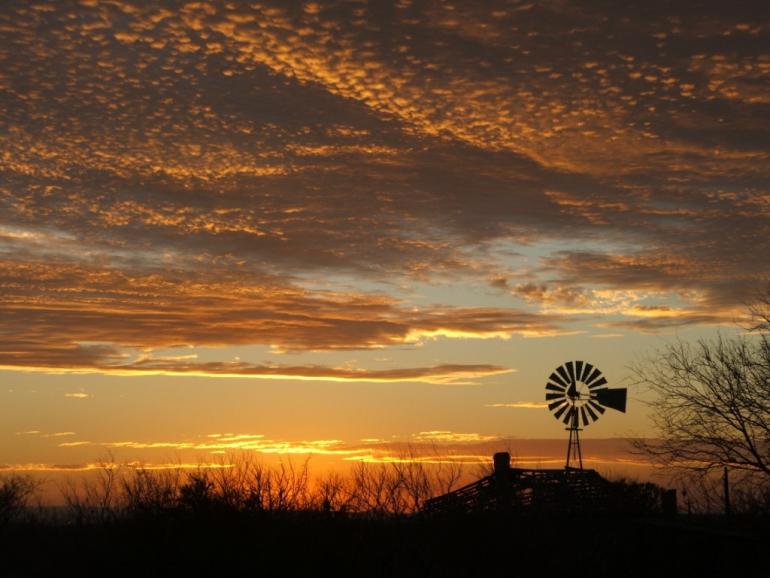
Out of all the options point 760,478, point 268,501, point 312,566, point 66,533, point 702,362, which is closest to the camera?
point 312,566

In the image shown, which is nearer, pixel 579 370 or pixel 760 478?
pixel 760 478

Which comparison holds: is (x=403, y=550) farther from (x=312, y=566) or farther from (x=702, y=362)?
(x=702, y=362)

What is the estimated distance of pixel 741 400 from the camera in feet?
123

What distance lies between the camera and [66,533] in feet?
110

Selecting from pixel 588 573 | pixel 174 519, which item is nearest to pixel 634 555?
pixel 588 573

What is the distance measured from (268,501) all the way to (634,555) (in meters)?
12.1

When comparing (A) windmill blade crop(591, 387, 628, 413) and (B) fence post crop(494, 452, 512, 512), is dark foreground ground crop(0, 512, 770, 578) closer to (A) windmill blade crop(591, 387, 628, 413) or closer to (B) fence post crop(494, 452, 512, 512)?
(B) fence post crop(494, 452, 512, 512)

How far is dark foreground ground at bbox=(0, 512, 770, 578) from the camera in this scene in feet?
83.7

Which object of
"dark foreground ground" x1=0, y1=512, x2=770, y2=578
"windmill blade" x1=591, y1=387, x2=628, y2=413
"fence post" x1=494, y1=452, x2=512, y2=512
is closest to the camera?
"dark foreground ground" x1=0, y1=512, x2=770, y2=578

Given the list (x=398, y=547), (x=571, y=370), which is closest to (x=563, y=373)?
(x=571, y=370)

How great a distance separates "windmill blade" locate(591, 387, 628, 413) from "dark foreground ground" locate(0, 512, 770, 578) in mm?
7284

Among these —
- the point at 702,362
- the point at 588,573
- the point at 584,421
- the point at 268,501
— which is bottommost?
the point at 588,573

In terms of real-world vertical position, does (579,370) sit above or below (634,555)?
above

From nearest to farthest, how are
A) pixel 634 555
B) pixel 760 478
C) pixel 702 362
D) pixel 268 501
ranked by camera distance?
1. pixel 268 501
2. pixel 634 555
3. pixel 760 478
4. pixel 702 362
